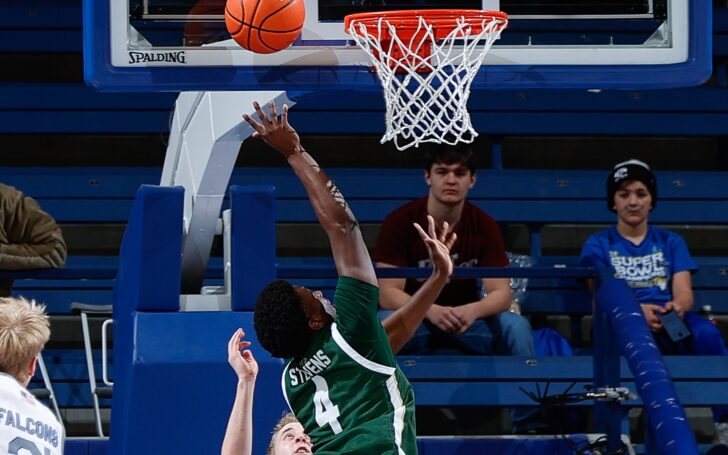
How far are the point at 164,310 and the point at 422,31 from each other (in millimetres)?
1379

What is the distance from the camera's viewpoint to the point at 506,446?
18.1ft

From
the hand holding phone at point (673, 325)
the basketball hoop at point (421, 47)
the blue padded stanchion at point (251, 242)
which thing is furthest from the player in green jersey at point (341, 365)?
the hand holding phone at point (673, 325)

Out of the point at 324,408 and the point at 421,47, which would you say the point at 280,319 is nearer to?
the point at 324,408

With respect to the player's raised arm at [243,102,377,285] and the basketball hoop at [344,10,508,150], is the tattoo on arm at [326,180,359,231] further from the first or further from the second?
the basketball hoop at [344,10,508,150]

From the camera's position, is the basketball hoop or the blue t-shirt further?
the blue t-shirt

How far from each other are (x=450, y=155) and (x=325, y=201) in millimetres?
2017

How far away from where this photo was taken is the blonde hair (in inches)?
129

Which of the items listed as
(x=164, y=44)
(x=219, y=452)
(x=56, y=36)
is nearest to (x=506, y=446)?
(x=219, y=452)

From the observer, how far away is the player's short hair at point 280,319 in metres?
3.82

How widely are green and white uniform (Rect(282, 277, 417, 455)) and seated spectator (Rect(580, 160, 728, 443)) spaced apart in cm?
270

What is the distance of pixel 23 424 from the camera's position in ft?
10.4

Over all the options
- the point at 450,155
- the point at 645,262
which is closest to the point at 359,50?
the point at 450,155

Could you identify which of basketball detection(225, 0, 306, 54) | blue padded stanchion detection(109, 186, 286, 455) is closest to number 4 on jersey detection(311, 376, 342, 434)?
blue padded stanchion detection(109, 186, 286, 455)

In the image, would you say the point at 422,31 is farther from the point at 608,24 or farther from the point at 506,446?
the point at 506,446
